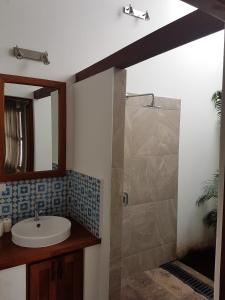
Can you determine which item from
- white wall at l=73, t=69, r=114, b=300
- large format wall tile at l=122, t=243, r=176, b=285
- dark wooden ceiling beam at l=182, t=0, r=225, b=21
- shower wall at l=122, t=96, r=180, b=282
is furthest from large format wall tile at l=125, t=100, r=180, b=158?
dark wooden ceiling beam at l=182, t=0, r=225, b=21

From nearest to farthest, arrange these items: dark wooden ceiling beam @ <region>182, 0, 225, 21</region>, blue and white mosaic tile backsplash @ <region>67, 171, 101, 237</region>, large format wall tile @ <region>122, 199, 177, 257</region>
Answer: dark wooden ceiling beam @ <region>182, 0, 225, 21</region>, blue and white mosaic tile backsplash @ <region>67, 171, 101, 237</region>, large format wall tile @ <region>122, 199, 177, 257</region>

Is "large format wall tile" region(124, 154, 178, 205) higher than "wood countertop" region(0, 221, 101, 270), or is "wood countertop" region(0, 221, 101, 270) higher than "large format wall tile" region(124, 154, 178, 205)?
"large format wall tile" region(124, 154, 178, 205)

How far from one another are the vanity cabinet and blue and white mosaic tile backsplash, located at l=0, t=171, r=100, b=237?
28cm

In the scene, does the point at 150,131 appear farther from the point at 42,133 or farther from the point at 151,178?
the point at 42,133

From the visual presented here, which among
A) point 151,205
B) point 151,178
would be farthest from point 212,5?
point 151,205

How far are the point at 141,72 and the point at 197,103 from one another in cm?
82

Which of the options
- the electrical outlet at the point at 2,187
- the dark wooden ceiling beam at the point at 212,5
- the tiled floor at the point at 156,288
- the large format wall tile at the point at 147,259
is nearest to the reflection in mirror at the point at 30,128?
the electrical outlet at the point at 2,187

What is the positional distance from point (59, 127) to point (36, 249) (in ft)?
3.34

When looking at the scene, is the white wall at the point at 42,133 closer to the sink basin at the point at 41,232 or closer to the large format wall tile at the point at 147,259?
the sink basin at the point at 41,232

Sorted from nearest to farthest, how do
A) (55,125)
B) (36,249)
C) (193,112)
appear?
(36,249), (55,125), (193,112)

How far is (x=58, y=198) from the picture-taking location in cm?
228

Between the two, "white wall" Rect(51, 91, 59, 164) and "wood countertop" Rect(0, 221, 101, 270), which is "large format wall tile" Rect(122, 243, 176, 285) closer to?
"wood countertop" Rect(0, 221, 101, 270)

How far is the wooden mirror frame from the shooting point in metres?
1.96

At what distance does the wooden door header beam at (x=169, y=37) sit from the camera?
1121 mm
